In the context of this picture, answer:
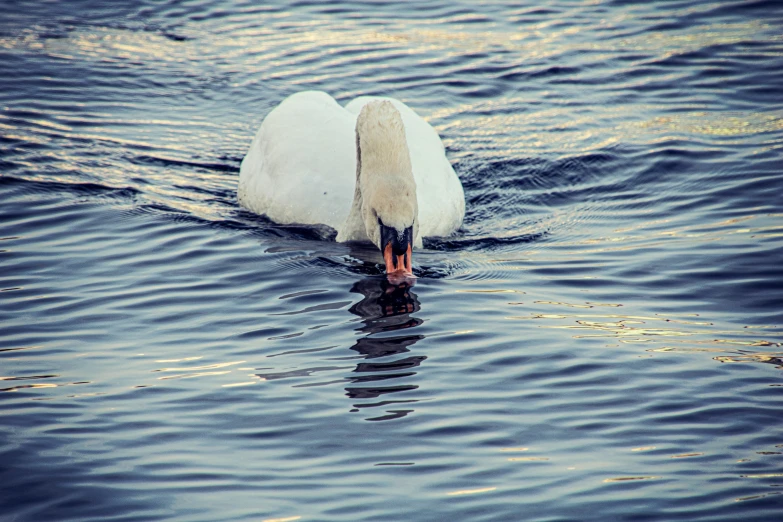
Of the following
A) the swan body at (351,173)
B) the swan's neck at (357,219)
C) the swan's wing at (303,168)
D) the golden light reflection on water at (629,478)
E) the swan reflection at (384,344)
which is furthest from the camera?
the swan's wing at (303,168)

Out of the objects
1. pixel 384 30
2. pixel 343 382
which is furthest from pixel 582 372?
pixel 384 30

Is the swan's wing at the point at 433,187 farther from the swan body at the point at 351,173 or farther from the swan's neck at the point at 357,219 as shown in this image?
the swan's neck at the point at 357,219

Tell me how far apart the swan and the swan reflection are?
0.27 metres

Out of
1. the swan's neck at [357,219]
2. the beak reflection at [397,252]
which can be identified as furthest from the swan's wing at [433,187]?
the beak reflection at [397,252]

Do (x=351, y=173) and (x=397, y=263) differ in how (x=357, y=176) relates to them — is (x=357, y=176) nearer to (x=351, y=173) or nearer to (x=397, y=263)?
(x=351, y=173)

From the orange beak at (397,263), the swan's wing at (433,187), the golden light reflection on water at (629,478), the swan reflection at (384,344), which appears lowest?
the golden light reflection on water at (629,478)

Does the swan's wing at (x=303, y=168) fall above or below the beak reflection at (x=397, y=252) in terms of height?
above

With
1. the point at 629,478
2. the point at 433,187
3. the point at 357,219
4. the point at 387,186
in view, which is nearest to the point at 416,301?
the point at 387,186

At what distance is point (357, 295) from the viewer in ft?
28.7

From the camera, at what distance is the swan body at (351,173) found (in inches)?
364

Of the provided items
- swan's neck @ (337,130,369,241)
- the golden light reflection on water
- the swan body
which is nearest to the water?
the golden light reflection on water

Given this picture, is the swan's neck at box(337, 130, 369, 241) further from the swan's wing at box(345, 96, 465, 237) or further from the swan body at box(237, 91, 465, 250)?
the swan's wing at box(345, 96, 465, 237)

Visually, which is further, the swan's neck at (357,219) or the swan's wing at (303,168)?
the swan's wing at (303,168)

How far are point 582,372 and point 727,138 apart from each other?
6522 millimetres
